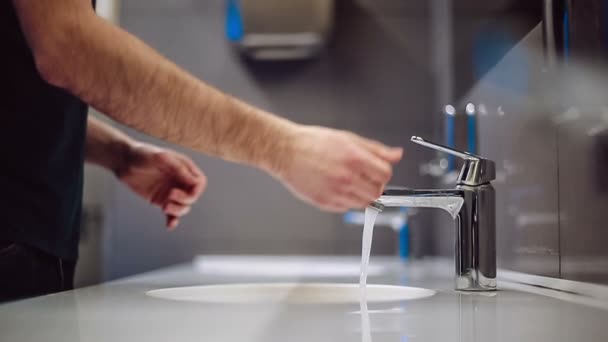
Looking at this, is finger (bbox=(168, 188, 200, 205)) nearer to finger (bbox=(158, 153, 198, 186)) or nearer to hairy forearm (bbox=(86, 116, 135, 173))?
finger (bbox=(158, 153, 198, 186))

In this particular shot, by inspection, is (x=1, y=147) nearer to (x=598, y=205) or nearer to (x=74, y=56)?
(x=74, y=56)

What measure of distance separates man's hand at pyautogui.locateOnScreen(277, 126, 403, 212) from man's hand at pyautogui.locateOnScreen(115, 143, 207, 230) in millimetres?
458

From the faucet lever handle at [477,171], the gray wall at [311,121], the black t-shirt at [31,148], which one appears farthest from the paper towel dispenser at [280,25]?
the faucet lever handle at [477,171]

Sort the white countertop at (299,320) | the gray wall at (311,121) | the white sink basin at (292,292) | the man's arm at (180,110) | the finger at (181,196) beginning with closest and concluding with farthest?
the white countertop at (299,320), the man's arm at (180,110), the white sink basin at (292,292), the finger at (181,196), the gray wall at (311,121)

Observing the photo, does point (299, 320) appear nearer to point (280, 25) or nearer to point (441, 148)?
point (441, 148)

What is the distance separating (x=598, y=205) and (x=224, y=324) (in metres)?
0.49

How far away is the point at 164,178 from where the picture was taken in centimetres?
131

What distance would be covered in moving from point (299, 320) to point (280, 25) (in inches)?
71.6

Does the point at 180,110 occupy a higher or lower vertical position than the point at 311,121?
lower

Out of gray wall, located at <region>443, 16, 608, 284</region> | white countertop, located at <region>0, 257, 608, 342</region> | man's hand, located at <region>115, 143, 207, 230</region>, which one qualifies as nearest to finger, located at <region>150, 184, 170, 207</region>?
man's hand, located at <region>115, 143, 207, 230</region>

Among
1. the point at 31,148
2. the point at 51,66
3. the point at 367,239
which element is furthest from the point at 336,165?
the point at 31,148

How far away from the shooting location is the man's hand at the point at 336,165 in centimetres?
84

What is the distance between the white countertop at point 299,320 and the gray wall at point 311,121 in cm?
162

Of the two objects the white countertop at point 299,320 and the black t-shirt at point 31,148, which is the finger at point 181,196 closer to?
the black t-shirt at point 31,148
